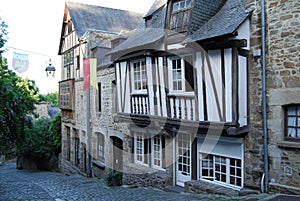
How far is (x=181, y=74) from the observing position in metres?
8.67

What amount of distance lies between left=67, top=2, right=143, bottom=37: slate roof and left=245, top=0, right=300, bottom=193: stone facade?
36.8 ft

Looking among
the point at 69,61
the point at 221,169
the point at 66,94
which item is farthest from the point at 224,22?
the point at 66,94

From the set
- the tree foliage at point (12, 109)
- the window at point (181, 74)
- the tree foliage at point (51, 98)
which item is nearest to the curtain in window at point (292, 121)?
the window at point (181, 74)

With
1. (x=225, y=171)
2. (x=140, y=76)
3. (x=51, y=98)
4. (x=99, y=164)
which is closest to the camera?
(x=225, y=171)

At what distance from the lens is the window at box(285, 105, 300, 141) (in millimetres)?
6906

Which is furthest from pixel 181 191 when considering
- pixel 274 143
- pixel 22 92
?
pixel 22 92

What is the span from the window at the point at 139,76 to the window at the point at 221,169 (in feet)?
8.98

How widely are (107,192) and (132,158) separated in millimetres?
2016

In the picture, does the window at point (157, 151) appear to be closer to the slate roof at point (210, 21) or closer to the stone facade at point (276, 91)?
the stone facade at point (276, 91)

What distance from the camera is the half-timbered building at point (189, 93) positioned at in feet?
24.4

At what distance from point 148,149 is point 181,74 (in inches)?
126

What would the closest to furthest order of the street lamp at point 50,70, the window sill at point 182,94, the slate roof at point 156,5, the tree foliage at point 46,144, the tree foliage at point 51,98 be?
the window sill at point 182,94
the slate roof at point 156,5
the street lamp at point 50,70
the tree foliage at point 46,144
the tree foliage at point 51,98

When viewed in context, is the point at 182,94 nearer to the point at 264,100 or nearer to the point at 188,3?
the point at 264,100

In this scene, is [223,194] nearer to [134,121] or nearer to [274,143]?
[274,143]
